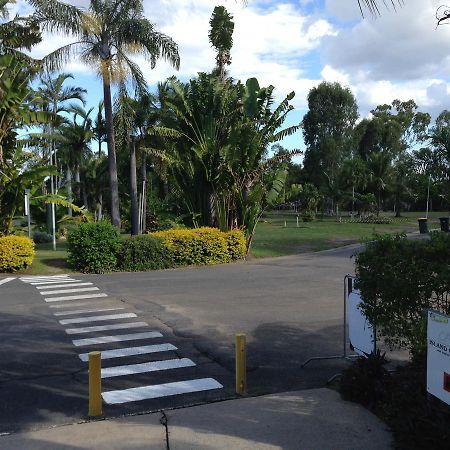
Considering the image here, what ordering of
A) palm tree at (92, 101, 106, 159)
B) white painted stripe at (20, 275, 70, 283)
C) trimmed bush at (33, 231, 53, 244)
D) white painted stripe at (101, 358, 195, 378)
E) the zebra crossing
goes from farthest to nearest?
palm tree at (92, 101, 106, 159)
trimmed bush at (33, 231, 53, 244)
white painted stripe at (20, 275, 70, 283)
white painted stripe at (101, 358, 195, 378)
the zebra crossing

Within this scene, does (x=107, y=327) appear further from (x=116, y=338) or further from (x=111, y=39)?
(x=111, y=39)

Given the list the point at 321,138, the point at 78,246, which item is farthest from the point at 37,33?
the point at 321,138

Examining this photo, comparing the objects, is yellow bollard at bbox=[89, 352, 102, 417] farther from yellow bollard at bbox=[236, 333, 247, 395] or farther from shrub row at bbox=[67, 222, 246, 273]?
shrub row at bbox=[67, 222, 246, 273]

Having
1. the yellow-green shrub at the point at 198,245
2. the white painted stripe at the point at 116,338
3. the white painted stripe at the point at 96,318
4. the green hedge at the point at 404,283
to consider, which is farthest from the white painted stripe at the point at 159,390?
the yellow-green shrub at the point at 198,245

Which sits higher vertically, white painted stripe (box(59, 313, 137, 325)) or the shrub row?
the shrub row

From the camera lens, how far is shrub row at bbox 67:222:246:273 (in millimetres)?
19111

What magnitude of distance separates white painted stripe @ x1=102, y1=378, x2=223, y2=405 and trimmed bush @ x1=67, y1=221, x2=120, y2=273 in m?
13.3

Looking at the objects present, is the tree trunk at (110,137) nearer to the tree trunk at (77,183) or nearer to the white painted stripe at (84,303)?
the white painted stripe at (84,303)

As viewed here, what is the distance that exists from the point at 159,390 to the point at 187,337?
256 centimetres

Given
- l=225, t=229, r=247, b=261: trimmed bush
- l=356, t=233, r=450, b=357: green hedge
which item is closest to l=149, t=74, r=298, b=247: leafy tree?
l=225, t=229, r=247, b=261: trimmed bush

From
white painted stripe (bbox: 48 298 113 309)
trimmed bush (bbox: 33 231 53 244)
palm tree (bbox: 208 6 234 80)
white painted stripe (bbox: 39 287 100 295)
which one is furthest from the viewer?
palm tree (bbox: 208 6 234 80)

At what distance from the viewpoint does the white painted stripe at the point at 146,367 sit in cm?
668

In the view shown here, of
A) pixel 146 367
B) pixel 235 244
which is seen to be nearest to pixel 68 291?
pixel 146 367

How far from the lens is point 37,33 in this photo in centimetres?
2697
